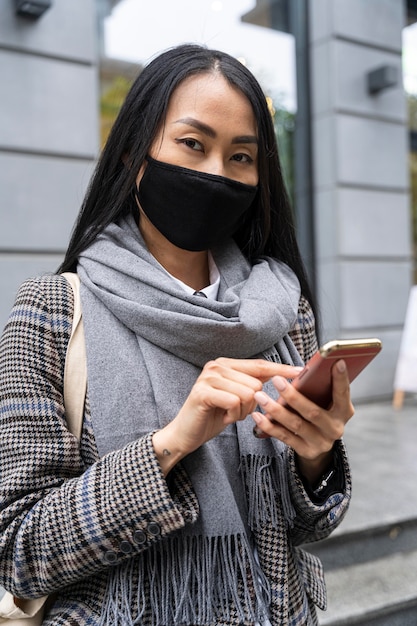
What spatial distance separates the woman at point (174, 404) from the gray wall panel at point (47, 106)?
2.89m

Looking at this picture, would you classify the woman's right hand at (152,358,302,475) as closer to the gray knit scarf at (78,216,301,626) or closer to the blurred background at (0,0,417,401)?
the gray knit scarf at (78,216,301,626)

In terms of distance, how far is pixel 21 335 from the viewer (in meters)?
1.09

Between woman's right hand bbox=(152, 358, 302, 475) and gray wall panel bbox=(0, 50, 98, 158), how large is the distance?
134 inches

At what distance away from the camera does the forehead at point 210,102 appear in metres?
1.21

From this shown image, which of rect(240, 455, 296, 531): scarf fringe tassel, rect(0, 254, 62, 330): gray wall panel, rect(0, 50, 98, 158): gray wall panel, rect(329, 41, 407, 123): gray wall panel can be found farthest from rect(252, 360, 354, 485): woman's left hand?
rect(329, 41, 407, 123): gray wall panel

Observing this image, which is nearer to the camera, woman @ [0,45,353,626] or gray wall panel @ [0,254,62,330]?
woman @ [0,45,353,626]

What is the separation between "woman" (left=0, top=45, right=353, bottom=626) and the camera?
Answer: 0.99 meters

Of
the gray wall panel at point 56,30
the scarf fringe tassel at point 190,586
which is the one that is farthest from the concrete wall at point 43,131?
the scarf fringe tassel at point 190,586

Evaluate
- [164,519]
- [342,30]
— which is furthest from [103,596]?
[342,30]

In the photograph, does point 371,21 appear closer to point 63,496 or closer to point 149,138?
point 149,138

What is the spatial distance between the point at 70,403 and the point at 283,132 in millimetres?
5135

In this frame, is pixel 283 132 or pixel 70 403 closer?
pixel 70 403

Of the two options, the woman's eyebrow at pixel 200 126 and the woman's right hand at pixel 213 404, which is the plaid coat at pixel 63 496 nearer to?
the woman's right hand at pixel 213 404

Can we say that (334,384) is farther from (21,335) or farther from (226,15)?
(226,15)
